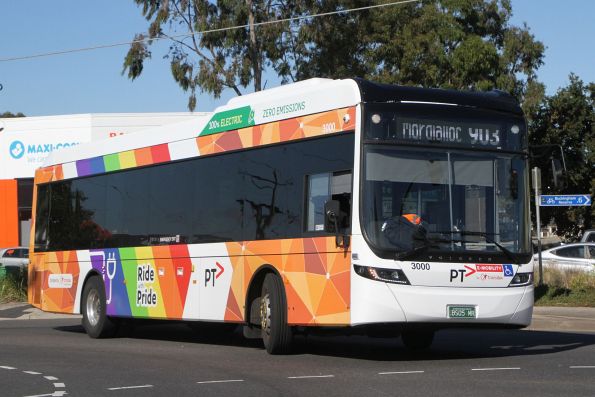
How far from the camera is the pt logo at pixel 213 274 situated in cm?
1520

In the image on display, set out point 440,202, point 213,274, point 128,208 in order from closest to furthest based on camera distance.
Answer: point 440,202
point 213,274
point 128,208

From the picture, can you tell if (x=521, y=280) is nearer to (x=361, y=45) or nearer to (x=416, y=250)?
(x=416, y=250)

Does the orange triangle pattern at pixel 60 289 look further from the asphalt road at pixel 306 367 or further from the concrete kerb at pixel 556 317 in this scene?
the concrete kerb at pixel 556 317

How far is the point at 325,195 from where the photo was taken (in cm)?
1327

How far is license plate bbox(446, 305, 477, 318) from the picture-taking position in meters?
12.5

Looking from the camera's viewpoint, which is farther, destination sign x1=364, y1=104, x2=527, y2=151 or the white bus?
destination sign x1=364, y1=104, x2=527, y2=151

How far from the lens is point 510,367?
12.2m

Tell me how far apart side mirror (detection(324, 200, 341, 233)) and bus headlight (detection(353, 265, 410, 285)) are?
0.60 meters

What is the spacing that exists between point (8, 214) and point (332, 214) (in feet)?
119

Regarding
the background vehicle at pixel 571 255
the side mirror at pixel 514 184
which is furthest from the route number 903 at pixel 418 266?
the background vehicle at pixel 571 255

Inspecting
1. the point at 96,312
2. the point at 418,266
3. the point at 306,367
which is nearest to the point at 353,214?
the point at 418,266

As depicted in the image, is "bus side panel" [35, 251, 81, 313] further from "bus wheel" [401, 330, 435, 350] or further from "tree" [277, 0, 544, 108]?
"tree" [277, 0, 544, 108]

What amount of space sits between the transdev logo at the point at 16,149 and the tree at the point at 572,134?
21371 millimetres

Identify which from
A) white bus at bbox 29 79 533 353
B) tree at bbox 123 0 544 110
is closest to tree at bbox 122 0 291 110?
Answer: tree at bbox 123 0 544 110
